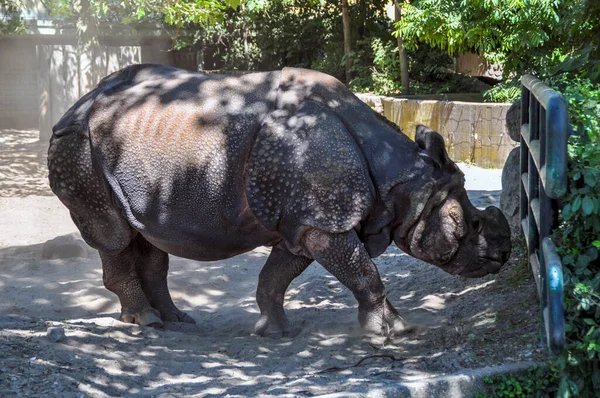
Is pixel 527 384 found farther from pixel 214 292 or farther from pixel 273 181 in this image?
pixel 214 292

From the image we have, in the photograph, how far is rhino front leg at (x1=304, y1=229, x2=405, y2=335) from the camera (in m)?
5.42

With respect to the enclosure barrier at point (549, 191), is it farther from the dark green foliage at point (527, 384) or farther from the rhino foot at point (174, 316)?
the rhino foot at point (174, 316)

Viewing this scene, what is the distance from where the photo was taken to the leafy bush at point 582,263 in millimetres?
3666

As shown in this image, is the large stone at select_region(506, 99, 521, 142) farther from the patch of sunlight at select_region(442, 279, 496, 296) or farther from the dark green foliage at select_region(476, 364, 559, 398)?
the dark green foliage at select_region(476, 364, 559, 398)

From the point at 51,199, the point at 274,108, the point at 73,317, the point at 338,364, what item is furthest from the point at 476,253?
the point at 51,199

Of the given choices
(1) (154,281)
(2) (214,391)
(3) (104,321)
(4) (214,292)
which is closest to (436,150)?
(2) (214,391)

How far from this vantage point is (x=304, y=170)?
533 centimetres

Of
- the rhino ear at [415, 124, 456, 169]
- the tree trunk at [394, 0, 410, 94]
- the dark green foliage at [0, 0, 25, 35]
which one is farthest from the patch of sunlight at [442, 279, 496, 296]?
the tree trunk at [394, 0, 410, 94]

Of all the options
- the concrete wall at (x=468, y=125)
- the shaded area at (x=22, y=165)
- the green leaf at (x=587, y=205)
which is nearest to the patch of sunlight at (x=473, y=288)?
the green leaf at (x=587, y=205)

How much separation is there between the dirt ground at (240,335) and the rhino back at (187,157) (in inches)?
30.6

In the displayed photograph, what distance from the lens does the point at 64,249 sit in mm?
9102

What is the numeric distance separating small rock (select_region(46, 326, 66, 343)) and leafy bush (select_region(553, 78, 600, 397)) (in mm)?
2995

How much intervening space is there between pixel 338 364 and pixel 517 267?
1987 millimetres

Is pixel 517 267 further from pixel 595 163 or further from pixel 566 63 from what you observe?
pixel 595 163
